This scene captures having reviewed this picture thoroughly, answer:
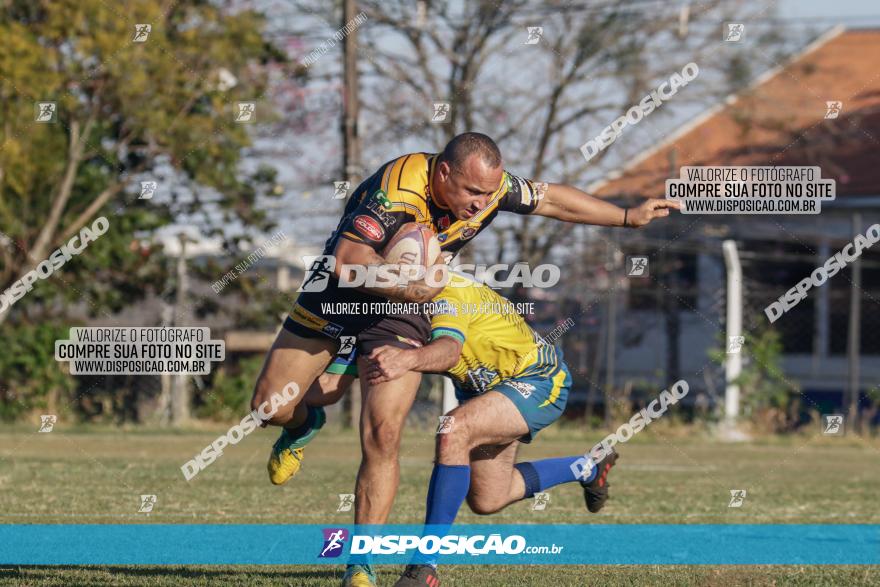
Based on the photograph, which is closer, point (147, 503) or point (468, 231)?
point (468, 231)

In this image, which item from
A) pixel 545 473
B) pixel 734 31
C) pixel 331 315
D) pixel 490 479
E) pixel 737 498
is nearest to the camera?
pixel 331 315

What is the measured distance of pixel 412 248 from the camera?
611cm

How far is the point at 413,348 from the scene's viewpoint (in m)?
6.21

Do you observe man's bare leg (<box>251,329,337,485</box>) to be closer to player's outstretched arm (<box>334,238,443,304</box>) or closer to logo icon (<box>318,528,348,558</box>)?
logo icon (<box>318,528,348,558</box>)

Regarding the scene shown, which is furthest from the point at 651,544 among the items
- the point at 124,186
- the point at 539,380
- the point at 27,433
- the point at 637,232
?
the point at 637,232

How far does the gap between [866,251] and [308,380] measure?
791 inches

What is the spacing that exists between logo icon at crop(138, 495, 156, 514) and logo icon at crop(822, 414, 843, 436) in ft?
33.2

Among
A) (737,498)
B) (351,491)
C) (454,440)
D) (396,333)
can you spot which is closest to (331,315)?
(396,333)

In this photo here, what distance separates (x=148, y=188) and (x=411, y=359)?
15406mm

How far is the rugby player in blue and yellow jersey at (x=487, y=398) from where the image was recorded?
20.4ft

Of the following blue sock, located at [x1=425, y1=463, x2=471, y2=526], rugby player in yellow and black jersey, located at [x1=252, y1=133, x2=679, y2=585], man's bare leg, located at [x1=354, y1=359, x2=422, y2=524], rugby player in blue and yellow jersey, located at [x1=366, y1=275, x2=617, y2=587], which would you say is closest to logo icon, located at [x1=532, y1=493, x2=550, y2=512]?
rugby player in blue and yellow jersey, located at [x1=366, y1=275, x2=617, y2=587]

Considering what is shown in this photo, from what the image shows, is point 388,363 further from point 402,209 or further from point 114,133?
point 114,133

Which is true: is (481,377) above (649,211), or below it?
below

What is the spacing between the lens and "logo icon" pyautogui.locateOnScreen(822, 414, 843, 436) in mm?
17188
